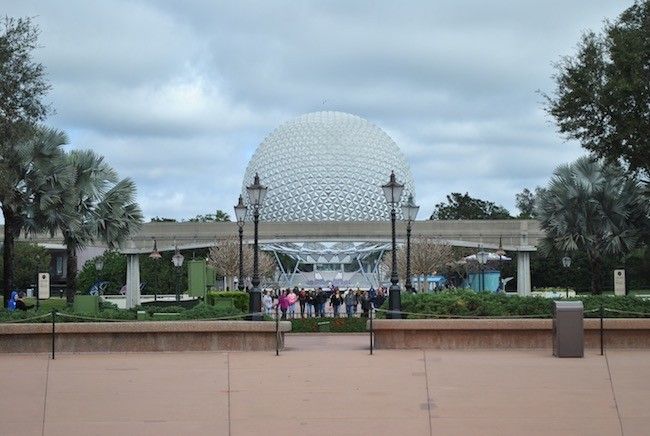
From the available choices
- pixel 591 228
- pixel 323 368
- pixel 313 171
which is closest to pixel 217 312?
pixel 323 368

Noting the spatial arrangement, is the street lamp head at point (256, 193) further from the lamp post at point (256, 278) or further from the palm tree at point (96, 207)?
the palm tree at point (96, 207)

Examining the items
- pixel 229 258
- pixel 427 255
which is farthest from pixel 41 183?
pixel 427 255

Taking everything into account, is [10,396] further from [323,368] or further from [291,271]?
[291,271]

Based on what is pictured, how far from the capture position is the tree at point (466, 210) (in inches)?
4889

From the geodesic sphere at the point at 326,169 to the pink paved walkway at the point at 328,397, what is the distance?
222 ft

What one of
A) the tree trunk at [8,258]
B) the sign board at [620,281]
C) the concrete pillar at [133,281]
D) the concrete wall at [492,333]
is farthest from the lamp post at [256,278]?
the concrete pillar at [133,281]

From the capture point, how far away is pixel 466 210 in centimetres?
12569

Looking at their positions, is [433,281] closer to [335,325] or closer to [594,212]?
[594,212]

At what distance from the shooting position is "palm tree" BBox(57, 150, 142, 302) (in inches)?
1577

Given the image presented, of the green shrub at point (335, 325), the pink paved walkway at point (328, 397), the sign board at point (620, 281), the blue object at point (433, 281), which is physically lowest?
the pink paved walkway at point (328, 397)

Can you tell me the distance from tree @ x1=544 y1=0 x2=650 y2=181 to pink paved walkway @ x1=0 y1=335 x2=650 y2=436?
1032 cm

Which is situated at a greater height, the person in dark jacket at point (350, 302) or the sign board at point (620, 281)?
the sign board at point (620, 281)

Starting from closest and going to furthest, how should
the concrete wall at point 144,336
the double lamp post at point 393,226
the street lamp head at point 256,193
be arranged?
the concrete wall at point 144,336 < the double lamp post at point 393,226 < the street lamp head at point 256,193

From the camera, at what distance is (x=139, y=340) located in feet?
64.4
